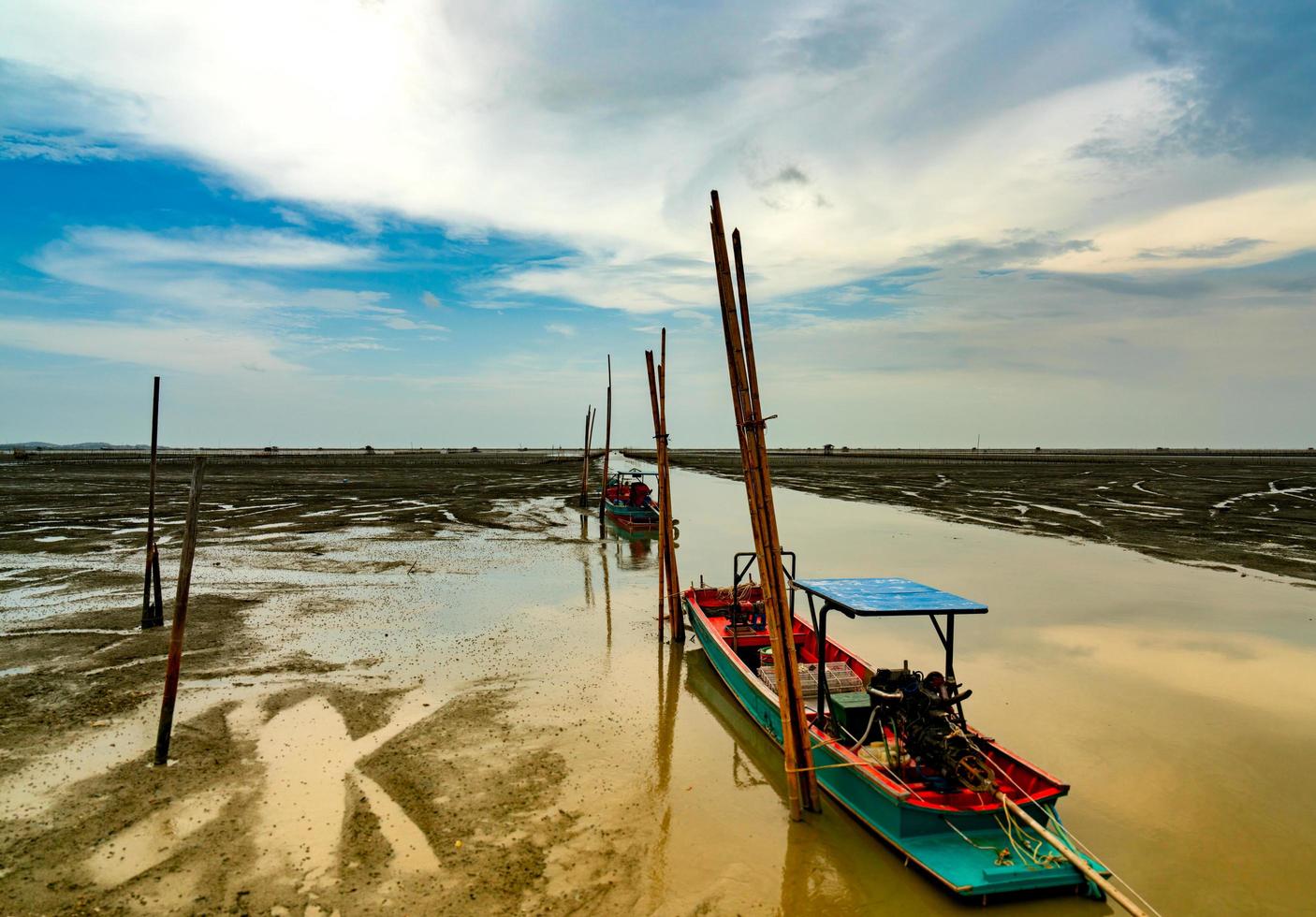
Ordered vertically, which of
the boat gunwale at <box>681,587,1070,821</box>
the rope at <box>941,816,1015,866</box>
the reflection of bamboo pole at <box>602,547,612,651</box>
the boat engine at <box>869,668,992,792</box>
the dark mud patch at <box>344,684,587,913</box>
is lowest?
the dark mud patch at <box>344,684,587,913</box>

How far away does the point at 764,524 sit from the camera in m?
8.92

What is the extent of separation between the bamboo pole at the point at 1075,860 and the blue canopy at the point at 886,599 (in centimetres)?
203

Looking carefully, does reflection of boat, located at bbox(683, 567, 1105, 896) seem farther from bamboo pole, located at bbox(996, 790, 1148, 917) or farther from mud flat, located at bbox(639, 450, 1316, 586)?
mud flat, located at bbox(639, 450, 1316, 586)

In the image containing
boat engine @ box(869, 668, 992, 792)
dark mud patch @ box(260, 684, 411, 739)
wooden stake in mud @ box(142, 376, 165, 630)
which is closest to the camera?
boat engine @ box(869, 668, 992, 792)

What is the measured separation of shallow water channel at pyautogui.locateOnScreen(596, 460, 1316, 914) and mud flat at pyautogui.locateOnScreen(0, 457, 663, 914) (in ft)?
4.58

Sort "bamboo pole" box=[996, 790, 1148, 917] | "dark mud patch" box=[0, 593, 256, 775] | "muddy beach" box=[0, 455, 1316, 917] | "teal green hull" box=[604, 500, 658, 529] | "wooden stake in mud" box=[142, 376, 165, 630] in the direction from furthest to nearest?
"teal green hull" box=[604, 500, 658, 529] < "wooden stake in mud" box=[142, 376, 165, 630] < "dark mud patch" box=[0, 593, 256, 775] < "muddy beach" box=[0, 455, 1316, 917] < "bamboo pole" box=[996, 790, 1148, 917]

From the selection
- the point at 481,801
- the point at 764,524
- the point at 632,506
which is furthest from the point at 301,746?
the point at 632,506

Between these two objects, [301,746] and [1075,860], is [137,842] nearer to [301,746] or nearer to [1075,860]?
[301,746]

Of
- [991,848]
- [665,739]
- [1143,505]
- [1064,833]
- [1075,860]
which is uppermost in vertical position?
[1143,505]

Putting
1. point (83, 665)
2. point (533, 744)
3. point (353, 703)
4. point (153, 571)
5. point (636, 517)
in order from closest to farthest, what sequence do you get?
point (533, 744) < point (353, 703) < point (83, 665) < point (153, 571) < point (636, 517)

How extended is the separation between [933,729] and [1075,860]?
1.95 m

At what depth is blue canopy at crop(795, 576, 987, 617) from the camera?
28.6ft

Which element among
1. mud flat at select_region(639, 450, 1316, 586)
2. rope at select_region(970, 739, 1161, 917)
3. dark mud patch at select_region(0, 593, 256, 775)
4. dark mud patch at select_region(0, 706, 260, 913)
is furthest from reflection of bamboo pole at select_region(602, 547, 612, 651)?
mud flat at select_region(639, 450, 1316, 586)

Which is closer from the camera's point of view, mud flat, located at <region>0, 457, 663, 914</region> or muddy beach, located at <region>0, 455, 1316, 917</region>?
mud flat, located at <region>0, 457, 663, 914</region>
